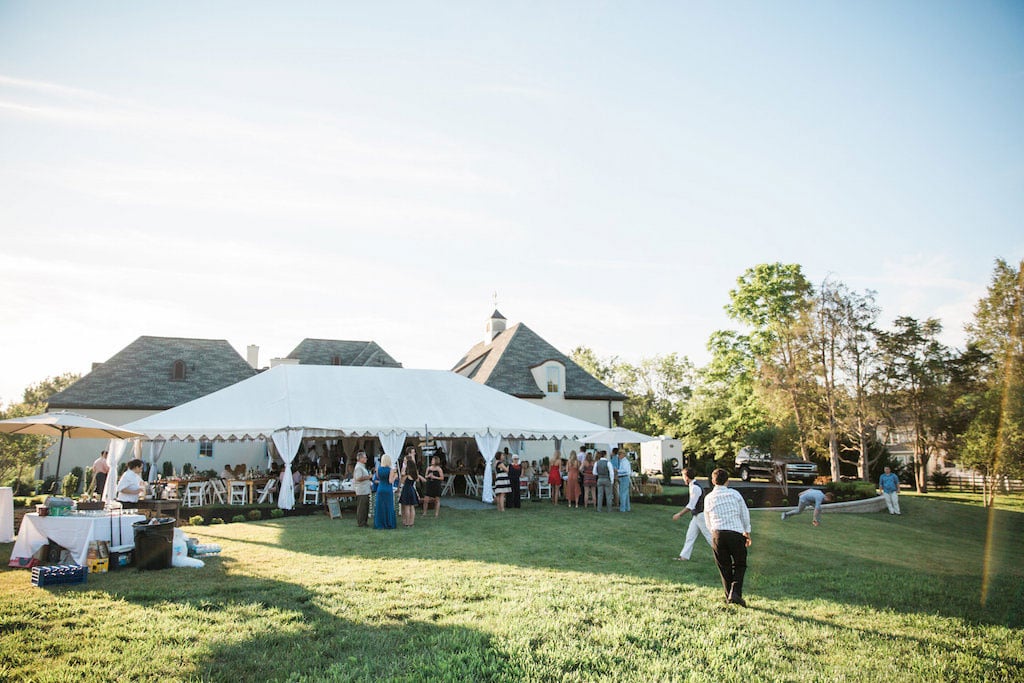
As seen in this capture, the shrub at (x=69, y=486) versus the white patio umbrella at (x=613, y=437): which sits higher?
the white patio umbrella at (x=613, y=437)

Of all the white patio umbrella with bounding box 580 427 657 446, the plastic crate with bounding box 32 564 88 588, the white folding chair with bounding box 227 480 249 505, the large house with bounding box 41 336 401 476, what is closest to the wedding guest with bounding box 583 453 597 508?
the white patio umbrella with bounding box 580 427 657 446

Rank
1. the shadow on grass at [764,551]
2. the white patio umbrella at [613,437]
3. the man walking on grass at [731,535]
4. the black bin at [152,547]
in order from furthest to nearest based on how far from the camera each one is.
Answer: the white patio umbrella at [613,437]
the black bin at [152,547]
the shadow on grass at [764,551]
the man walking on grass at [731,535]

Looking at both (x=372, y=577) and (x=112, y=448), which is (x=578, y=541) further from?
(x=112, y=448)

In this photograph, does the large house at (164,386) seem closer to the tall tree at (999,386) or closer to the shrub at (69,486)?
the shrub at (69,486)

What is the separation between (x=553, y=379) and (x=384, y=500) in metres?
18.0

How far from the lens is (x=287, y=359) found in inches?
1188

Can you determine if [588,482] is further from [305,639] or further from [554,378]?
[554,378]

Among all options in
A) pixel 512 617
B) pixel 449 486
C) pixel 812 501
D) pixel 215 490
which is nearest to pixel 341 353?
pixel 449 486

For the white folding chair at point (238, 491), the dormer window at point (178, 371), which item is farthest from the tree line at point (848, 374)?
the dormer window at point (178, 371)

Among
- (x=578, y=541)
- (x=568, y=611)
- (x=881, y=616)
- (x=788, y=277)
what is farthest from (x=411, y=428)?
(x=788, y=277)

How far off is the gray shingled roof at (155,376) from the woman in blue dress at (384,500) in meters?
19.1

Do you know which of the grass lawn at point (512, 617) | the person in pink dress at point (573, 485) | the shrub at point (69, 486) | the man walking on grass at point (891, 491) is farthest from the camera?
the shrub at point (69, 486)

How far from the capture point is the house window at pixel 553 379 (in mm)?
29172

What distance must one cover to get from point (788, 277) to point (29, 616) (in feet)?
107
